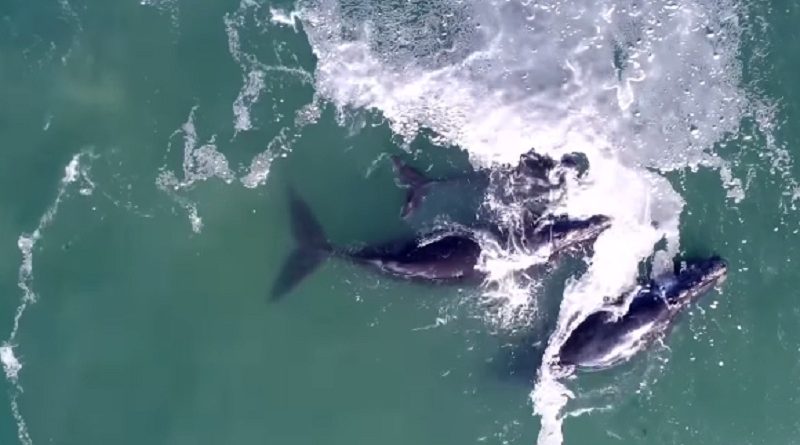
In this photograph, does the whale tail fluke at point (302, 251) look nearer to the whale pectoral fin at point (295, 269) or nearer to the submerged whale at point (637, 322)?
the whale pectoral fin at point (295, 269)

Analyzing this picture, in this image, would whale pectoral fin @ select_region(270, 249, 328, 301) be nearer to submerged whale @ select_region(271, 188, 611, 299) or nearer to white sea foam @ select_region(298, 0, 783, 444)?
submerged whale @ select_region(271, 188, 611, 299)

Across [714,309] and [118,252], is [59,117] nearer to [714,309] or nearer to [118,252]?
[118,252]

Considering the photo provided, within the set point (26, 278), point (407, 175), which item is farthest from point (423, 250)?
point (26, 278)

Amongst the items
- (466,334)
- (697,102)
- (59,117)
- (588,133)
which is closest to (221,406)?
(466,334)

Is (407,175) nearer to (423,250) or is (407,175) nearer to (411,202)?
(411,202)

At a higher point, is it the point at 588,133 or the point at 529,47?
the point at 529,47

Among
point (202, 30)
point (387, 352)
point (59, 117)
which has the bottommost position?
point (387, 352)
